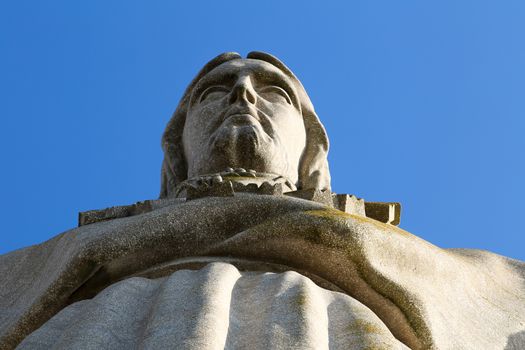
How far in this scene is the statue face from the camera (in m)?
7.79

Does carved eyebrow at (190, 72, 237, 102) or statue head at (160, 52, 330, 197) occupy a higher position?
carved eyebrow at (190, 72, 237, 102)

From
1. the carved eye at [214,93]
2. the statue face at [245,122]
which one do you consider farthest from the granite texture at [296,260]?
the carved eye at [214,93]

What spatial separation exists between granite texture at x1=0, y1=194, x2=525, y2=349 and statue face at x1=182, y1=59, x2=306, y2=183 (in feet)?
6.61

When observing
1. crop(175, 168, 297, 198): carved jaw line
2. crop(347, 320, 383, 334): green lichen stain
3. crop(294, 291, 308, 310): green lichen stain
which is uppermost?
crop(175, 168, 297, 198): carved jaw line

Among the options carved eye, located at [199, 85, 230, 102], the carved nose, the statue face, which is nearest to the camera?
the statue face

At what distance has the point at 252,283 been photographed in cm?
480

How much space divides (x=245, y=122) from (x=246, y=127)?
0.10 m

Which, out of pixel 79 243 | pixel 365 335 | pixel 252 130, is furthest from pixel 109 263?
pixel 252 130

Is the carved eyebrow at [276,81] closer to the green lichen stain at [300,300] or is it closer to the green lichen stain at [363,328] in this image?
the green lichen stain at [300,300]

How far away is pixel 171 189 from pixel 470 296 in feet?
11.9

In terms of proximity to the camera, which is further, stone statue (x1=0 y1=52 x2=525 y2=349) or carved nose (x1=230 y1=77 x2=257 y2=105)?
carved nose (x1=230 y1=77 x2=257 y2=105)

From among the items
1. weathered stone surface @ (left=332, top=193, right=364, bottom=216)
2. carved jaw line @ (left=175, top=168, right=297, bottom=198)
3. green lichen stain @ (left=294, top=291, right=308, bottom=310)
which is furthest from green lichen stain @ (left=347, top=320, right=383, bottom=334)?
carved jaw line @ (left=175, top=168, right=297, bottom=198)

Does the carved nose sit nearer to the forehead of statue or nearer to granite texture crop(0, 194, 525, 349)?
the forehead of statue

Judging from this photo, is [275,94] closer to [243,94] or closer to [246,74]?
[246,74]
